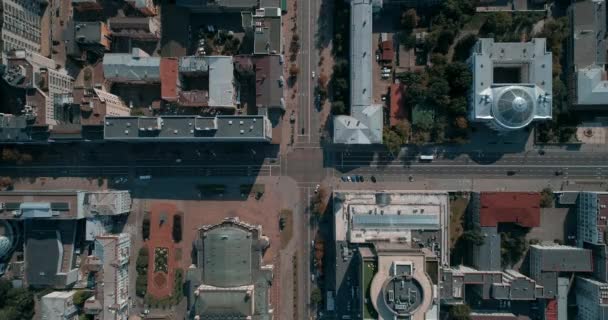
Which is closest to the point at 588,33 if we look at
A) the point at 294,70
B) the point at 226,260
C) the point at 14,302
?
the point at 294,70

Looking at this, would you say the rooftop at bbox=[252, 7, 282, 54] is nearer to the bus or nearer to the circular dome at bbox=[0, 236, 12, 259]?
the bus

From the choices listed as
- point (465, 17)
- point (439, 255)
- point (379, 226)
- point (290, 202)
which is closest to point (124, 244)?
point (290, 202)

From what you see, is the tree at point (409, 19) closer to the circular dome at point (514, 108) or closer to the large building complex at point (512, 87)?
the large building complex at point (512, 87)

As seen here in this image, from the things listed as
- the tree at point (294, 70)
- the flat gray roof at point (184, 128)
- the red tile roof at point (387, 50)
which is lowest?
the flat gray roof at point (184, 128)

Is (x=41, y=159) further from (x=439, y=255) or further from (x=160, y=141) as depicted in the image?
(x=439, y=255)

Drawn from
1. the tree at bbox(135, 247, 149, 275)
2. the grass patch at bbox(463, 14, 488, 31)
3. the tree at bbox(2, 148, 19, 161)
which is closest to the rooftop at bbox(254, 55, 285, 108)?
the grass patch at bbox(463, 14, 488, 31)

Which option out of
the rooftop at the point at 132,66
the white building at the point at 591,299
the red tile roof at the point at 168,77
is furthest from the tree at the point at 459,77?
the rooftop at the point at 132,66

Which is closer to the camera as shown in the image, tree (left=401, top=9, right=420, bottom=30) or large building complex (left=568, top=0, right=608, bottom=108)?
large building complex (left=568, top=0, right=608, bottom=108)
